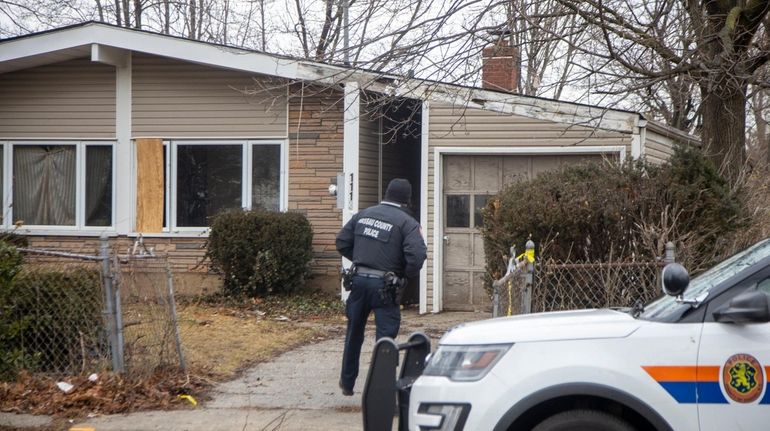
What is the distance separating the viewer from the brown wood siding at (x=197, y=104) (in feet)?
45.9

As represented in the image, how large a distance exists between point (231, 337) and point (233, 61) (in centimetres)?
429

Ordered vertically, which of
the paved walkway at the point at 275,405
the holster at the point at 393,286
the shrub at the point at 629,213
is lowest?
the paved walkway at the point at 275,405

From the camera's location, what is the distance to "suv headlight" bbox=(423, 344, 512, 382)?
481 cm

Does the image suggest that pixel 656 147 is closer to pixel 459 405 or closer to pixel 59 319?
pixel 59 319

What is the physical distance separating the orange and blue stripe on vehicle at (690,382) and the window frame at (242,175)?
977cm

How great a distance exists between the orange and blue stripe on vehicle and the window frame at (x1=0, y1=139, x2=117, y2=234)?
11127 mm

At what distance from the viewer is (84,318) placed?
834 cm

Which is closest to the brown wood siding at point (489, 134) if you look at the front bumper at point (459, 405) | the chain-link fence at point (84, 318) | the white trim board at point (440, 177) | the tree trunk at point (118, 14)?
the white trim board at point (440, 177)

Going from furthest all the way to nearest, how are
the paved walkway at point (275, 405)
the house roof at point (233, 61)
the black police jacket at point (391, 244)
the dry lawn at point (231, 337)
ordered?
the house roof at point (233, 61)
the dry lawn at point (231, 337)
the black police jacket at point (391, 244)
the paved walkway at point (275, 405)

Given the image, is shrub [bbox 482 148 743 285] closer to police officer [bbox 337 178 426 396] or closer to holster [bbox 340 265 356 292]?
police officer [bbox 337 178 426 396]

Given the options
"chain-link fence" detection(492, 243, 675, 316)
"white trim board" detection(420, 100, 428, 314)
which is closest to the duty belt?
"chain-link fence" detection(492, 243, 675, 316)

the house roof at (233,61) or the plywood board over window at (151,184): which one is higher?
the house roof at (233,61)

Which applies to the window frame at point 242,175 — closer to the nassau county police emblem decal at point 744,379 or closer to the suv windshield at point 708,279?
the suv windshield at point 708,279

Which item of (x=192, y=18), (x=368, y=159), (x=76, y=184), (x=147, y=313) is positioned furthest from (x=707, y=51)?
(x=192, y=18)
